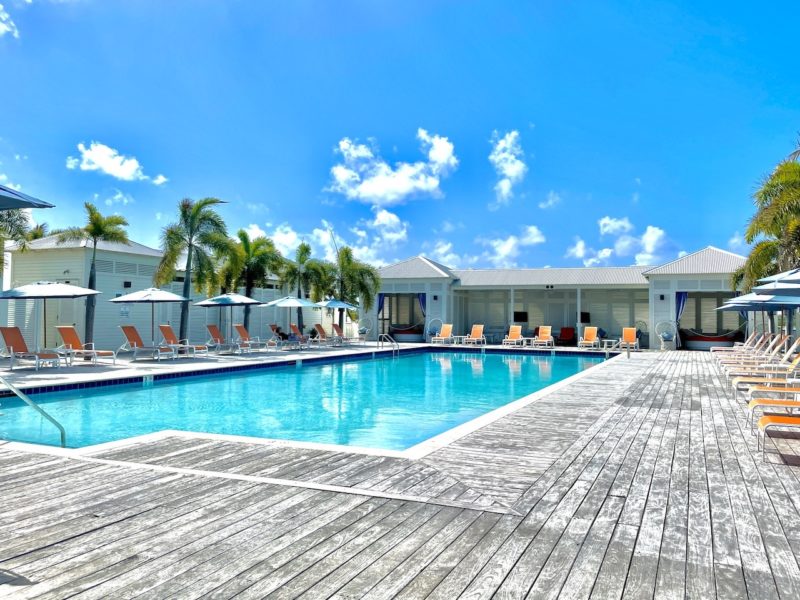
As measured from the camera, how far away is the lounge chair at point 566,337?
2364 centimetres

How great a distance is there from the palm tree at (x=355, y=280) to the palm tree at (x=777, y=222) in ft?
43.8

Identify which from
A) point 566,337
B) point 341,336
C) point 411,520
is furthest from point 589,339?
point 411,520

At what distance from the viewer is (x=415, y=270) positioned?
2495cm

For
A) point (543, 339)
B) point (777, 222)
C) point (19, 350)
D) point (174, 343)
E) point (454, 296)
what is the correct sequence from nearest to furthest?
point (777, 222) < point (19, 350) < point (174, 343) < point (543, 339) < point (454, 296)

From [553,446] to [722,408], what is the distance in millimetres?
3355

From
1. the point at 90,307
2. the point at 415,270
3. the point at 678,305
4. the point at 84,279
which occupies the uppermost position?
the point at 415,270

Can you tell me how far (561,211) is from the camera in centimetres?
4384

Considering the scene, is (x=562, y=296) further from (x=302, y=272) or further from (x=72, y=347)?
(x=72, y=347)

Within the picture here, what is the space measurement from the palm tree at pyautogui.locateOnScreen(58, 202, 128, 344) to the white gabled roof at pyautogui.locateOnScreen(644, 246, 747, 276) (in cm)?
1644

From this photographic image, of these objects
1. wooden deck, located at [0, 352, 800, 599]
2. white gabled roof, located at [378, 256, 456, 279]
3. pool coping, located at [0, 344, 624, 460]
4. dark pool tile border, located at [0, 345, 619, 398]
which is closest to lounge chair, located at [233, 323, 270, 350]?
dark pool tile border, located at [0, 345, 619, 398]

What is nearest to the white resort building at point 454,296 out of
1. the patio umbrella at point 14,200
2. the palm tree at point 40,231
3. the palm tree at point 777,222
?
the palm tree at point 777,222

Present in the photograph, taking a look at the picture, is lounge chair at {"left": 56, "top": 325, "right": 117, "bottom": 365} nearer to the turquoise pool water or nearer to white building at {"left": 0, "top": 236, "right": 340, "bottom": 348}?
the turquoise pool water

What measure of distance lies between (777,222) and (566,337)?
1169 centimetres

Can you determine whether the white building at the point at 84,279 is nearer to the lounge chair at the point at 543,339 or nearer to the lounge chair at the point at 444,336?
the lounge chair at the point at 444,336
